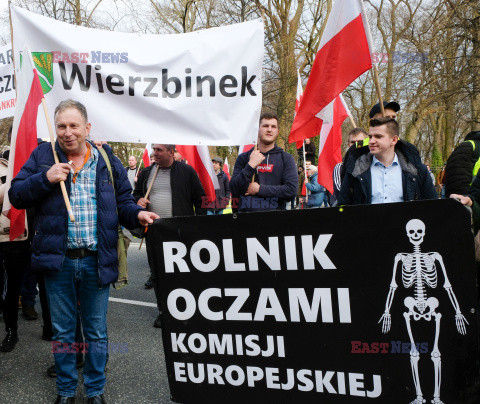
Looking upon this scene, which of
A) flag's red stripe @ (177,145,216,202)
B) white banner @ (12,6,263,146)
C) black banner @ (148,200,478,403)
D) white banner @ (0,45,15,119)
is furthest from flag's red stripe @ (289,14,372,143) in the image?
white banner @ (0,45,15,119)

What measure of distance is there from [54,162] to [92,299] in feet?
3.03

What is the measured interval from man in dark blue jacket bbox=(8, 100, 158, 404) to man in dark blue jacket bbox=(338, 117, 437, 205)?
1.54 meters

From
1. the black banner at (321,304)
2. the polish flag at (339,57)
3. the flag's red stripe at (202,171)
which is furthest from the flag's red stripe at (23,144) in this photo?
the flag's red stripe at (202,171)

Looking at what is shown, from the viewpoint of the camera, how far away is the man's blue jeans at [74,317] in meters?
3.13

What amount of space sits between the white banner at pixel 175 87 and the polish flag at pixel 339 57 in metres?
0.48

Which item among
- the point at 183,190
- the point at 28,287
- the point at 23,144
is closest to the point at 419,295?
the point at 23,144

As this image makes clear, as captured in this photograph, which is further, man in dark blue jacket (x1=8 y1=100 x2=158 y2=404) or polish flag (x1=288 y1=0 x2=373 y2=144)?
polish flag (x1=288 y1=0 x2=373 y2=144)

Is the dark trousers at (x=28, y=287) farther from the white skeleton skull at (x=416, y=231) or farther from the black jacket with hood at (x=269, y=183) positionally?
the white skeleton skull at (x=416, y=231)

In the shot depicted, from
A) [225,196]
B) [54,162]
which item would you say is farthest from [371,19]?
[54,162]

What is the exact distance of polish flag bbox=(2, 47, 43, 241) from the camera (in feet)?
11.5

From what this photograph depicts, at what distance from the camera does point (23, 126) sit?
3566 mm

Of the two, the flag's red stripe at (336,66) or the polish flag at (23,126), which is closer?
the polish flag at (23,126)

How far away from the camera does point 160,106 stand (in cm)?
388

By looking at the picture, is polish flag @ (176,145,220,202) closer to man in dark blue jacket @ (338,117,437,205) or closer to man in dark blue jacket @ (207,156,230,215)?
man in dark blue jacket @ (207,156,230,215)
